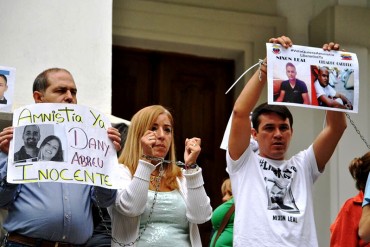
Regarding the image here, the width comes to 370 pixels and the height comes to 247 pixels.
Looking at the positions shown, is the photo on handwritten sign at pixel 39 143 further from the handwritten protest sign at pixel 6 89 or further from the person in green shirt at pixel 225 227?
the person in green shirt at pixel 225 227

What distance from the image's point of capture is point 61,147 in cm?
479

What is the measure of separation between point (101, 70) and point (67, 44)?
31cm

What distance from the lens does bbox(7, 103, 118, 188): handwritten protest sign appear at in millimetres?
4684

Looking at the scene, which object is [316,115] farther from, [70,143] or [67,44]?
[70,143]

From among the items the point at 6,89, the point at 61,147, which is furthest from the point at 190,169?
the point at 6,89

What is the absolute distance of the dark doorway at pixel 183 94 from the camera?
8883 millimetres

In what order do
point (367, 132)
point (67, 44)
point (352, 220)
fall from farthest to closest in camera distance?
point (367, 132)
point (67, 44)
point (352, 220)

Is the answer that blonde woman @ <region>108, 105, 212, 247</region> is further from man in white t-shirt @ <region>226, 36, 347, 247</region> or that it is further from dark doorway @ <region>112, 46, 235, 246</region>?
dark doorway @ <region>112, 46, 235, 246</region>

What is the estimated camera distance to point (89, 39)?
666 centimetres

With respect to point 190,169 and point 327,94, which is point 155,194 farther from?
point 327,94

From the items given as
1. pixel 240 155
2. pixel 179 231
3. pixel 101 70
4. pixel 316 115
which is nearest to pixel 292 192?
pixel 240 155

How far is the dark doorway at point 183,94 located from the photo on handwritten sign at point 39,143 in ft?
13.0

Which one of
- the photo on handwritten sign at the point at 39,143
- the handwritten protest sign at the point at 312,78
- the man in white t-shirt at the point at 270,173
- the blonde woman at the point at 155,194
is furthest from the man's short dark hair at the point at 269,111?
the photo on handwritten sign at the point at 39,143

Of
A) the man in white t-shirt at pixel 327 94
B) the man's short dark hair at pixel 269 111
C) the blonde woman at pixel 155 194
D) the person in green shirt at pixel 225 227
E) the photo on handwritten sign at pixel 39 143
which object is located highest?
the man in white t-shirt at pixel 327 94
